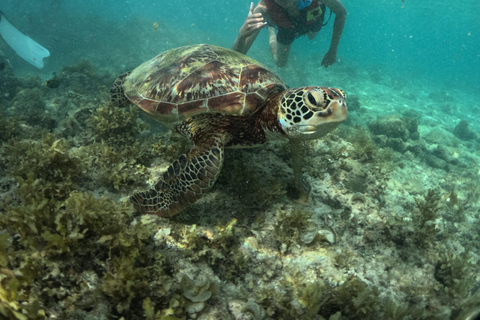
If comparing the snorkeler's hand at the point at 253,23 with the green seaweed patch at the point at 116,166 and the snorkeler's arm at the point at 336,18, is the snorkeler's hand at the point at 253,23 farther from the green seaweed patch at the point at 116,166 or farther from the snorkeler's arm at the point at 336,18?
the green seaweed patch at the point at 116,166

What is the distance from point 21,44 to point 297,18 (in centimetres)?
1698

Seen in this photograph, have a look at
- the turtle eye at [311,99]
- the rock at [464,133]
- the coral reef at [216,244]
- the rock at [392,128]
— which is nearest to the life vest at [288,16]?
the rock at [392,128]

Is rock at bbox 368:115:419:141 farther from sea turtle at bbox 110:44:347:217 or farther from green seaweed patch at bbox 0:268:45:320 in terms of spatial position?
green seaweed patch at bbox 0:268:45:320

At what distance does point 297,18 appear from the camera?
25.5 feet

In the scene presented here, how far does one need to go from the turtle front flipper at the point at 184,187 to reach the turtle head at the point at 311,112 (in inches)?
36.5

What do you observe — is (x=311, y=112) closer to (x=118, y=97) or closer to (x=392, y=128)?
(x=118, y=97)

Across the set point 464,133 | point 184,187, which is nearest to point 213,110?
point 184,187

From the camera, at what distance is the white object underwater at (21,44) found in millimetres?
13711

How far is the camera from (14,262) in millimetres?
1640

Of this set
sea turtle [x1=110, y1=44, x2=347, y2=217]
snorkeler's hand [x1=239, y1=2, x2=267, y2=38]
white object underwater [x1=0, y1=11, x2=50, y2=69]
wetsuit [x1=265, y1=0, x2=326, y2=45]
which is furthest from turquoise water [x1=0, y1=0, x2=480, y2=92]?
sea turtle [x1=110, y1=44, x2=347, y2=217]

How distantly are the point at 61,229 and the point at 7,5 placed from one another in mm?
45323

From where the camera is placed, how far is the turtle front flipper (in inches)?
100

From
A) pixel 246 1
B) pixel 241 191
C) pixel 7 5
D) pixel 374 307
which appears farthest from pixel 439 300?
pixel 246 1

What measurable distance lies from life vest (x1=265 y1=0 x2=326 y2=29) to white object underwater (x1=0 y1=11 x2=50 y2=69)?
47.4 ft
